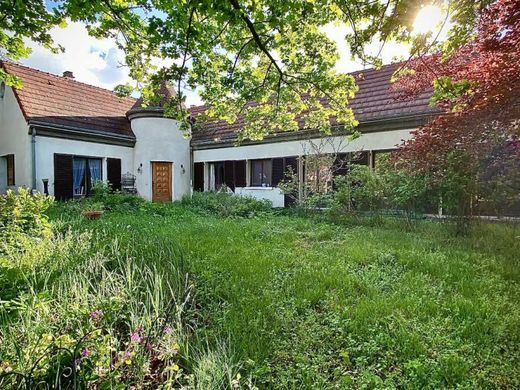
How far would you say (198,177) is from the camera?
1673 cm

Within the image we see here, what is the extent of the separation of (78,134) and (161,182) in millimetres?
4064

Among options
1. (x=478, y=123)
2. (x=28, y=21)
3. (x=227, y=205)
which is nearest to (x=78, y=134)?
(x=227, y=205)

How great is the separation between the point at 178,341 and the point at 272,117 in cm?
531

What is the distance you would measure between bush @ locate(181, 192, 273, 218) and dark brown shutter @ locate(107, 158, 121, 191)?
3.75 meters

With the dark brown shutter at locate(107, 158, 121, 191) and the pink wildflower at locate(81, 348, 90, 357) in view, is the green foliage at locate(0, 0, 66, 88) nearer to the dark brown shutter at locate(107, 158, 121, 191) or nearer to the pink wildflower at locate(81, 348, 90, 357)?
the pink wildflower at locate(81, 348, 90, 357)

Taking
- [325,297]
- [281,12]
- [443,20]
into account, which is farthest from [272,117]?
[325,297]

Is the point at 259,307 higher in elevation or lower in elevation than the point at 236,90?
lower

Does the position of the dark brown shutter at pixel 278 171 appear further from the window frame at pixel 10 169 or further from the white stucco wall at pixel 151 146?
the window frame at pixel 10 169

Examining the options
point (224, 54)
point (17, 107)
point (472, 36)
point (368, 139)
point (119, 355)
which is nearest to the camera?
point (119, 355)

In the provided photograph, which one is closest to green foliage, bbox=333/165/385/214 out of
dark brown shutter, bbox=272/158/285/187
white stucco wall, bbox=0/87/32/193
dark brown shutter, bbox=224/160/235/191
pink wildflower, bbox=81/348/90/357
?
dark brown shutter, bbox=272/158/285/187

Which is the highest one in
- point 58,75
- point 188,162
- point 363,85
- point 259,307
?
point 58,75

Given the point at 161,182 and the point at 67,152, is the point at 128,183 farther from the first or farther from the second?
the point at 67,152

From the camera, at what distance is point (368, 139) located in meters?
11.7

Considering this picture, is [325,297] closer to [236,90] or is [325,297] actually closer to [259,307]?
[259,307]
